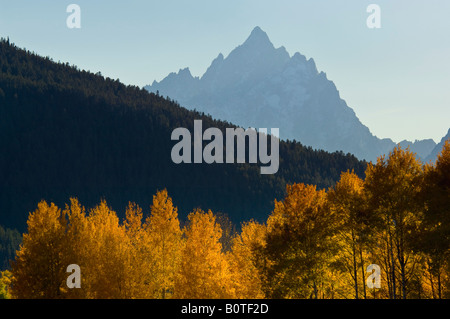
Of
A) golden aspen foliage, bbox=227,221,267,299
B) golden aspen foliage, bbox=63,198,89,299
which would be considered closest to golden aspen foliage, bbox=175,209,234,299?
golden aspen foliage, bbox=227,221,267,299

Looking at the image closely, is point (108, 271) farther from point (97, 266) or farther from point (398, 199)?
point (398, 199)

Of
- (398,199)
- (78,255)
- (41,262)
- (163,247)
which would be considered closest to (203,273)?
(78,255)

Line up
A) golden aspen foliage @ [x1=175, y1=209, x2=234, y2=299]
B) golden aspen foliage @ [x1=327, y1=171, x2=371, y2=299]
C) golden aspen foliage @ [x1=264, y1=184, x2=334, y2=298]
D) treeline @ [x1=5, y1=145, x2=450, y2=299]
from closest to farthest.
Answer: treeline @ [x1=5, y1=145, x2=450, y2=299] < golden aspen foliage @ [x1=264, y1=184, x2=334, y2=298] < golden aspen foliage @ [x1=327, y1=171, x2=371, y2=299] < golden aspen foliage @ [x1=175, y1=209, x2=234, y2=299]

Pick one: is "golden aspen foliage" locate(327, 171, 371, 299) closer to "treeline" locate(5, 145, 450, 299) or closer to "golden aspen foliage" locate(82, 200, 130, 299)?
"treeline" locate(5, 145, 450, 299)

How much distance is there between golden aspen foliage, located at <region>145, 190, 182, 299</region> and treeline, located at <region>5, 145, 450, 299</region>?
21.4ft

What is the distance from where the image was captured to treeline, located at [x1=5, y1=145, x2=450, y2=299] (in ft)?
132

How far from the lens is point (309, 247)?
140ft

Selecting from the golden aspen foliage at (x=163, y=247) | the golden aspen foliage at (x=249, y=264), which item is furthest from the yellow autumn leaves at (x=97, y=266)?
the golden aspen foliage at (x=163, y=247)

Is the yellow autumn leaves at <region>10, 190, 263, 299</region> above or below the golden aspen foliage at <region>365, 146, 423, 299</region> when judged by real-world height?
below

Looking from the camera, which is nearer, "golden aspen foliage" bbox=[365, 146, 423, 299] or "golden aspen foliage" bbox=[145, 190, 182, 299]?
"golden aspen foliage" bbox=[365, 146, 423, 299]

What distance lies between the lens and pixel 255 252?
46.5 metres

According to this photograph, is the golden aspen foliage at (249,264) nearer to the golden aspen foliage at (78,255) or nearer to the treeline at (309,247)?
the treeline at (309,247)
